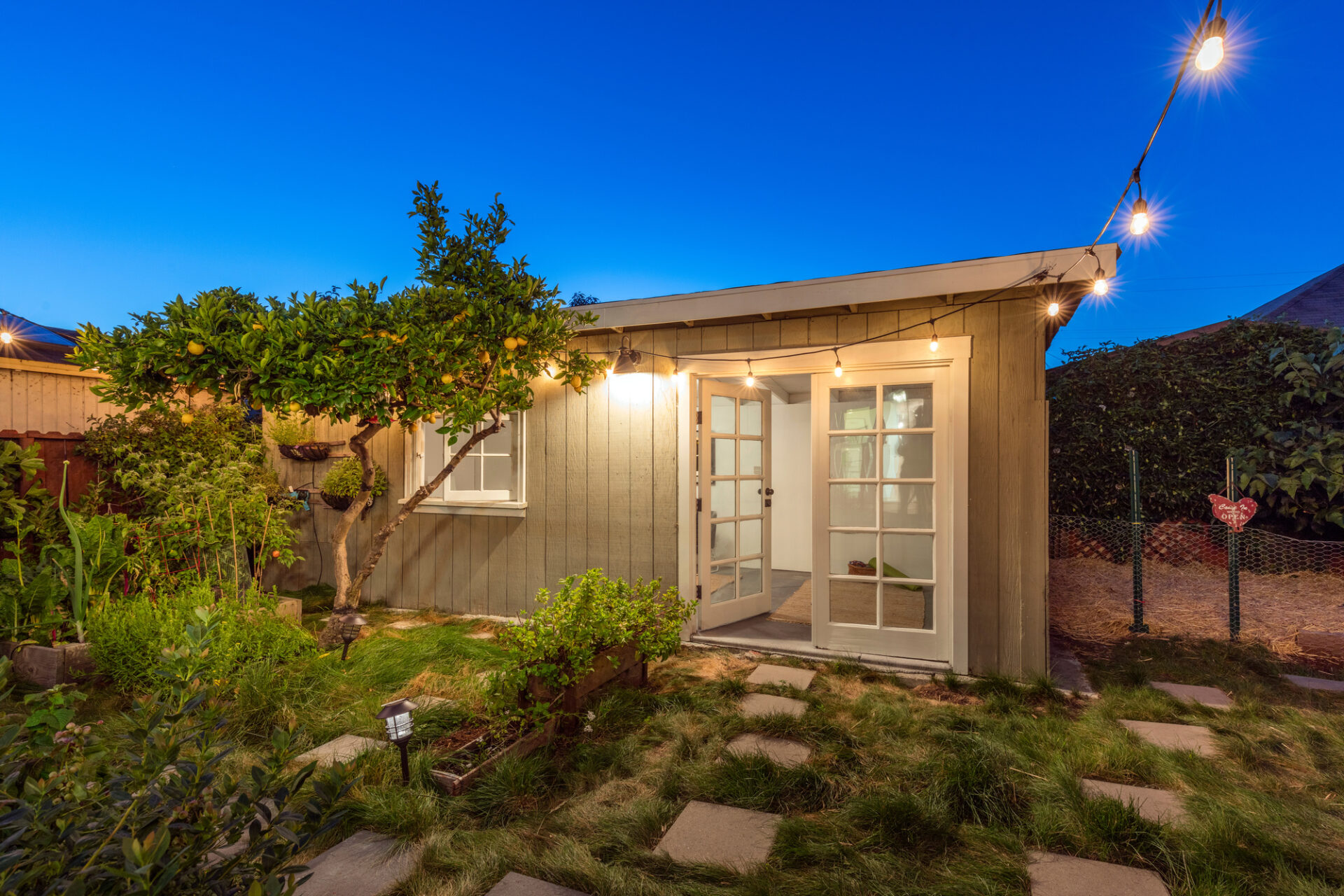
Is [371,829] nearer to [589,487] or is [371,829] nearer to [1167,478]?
[589,487]

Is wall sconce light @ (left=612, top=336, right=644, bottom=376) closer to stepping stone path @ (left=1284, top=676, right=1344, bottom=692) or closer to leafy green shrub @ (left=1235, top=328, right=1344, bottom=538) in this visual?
stepping stone path @ (left=1284, top=676, right=1344, bottom=692)

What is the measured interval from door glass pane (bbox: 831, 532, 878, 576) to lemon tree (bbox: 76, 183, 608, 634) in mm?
2026

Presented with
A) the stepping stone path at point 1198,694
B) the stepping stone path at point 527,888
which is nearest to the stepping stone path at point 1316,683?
the stepping stone path at point 1198,694

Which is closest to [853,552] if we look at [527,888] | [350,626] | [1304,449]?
[527,888]

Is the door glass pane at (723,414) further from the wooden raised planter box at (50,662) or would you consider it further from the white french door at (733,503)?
the wooden raised planter box at (50,662)

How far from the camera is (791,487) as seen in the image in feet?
22.1

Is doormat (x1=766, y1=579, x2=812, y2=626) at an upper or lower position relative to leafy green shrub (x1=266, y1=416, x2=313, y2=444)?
lower

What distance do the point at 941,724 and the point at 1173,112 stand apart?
2395 mm

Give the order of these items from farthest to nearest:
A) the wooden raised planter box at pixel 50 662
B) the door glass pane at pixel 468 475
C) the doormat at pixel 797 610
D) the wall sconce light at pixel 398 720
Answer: the door glass pane at pixel 468 475 < the doormat at pixel 797 610 < the wooden raised planter box at pixel 50 662 < the wall sconce light at pixel 398 720

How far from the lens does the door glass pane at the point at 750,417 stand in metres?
4.46

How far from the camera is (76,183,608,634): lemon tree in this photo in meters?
3.03

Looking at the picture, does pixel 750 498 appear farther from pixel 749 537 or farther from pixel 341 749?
pixel 341 749

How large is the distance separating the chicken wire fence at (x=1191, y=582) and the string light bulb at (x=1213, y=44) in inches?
130

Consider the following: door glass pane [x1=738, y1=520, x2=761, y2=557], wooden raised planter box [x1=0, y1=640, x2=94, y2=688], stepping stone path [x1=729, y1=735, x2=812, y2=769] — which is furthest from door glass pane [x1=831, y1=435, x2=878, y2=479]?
wooden raised planter box [x1=0, y1=640, x2=94, y2=688]
